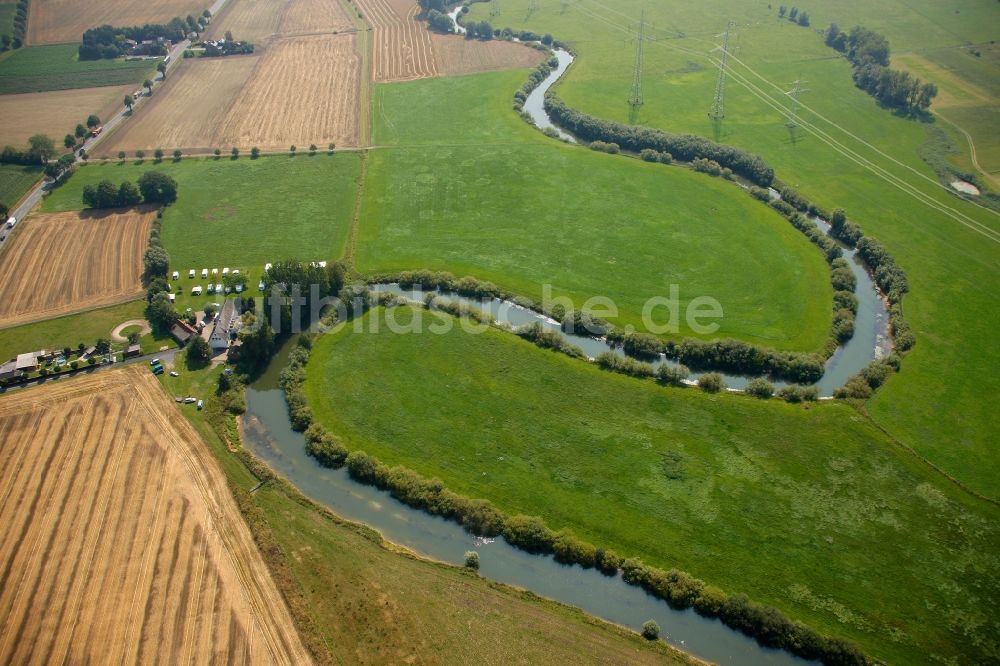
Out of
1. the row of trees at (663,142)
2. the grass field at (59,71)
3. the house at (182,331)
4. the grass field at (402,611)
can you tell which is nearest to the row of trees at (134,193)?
the house at (182,331)

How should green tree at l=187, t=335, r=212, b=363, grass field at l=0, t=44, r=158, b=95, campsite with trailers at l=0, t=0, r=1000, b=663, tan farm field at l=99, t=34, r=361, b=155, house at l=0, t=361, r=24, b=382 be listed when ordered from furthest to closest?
grass field at l=0, t=44, r=158, b=95 < tan farm field at l=99, t=34, r=361, b=155 < green tree at l=187, t=335, r=212, b=363 < house at l=0, t=361, r=24, b=382 < campsite with trailers at l=0, t=0, r=1000, b=663

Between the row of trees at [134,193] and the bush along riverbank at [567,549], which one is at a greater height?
the row of trees at [134,193]

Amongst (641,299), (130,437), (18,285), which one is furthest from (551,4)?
(130,437)

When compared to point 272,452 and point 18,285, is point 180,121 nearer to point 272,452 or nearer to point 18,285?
point 18,285

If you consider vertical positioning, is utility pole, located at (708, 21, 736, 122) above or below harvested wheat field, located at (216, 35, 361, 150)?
above

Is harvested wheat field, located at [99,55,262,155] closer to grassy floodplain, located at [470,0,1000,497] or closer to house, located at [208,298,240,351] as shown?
house, located at [208,298,240,351]

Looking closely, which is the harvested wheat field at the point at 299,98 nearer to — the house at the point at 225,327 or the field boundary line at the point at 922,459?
the house at the point at 225,327

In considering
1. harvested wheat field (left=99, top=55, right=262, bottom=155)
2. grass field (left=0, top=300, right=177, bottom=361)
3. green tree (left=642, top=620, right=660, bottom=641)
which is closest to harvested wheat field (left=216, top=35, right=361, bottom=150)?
harvested wheat field (left=99, top=55, right=262, bottom=155)
